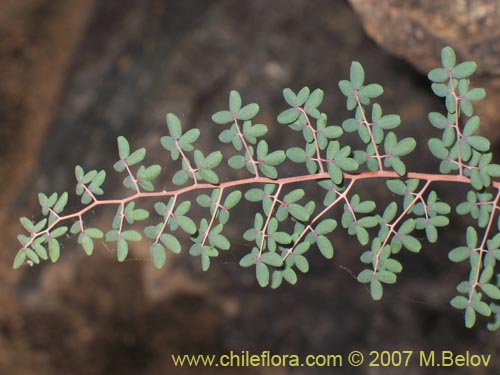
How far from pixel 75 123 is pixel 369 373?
4.83ft

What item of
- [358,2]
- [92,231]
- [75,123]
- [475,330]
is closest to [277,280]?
[92,231]

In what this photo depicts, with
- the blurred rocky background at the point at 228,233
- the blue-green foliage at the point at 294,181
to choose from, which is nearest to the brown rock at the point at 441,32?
the blurred rocky background at the point at 228,233

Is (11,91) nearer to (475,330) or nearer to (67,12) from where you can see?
(67,12)

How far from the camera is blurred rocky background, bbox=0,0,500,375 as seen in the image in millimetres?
1825

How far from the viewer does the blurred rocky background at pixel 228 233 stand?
1.83 m
